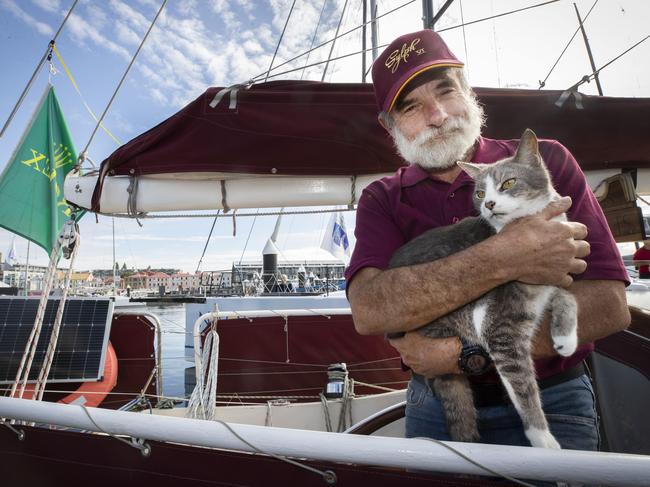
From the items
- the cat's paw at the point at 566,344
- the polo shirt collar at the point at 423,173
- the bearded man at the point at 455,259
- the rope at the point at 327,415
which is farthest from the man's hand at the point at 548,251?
the rope at the point at 327,415

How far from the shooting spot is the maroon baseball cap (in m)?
1.56

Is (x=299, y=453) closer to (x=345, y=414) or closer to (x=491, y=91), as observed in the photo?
(x=345, y=414)

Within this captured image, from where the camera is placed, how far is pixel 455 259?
1.23 metres

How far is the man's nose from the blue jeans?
1139 mm

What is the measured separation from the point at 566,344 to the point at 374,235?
2.52 feet

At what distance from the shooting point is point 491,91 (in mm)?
2861

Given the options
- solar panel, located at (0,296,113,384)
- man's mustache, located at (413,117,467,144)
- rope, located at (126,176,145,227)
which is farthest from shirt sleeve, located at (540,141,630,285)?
solar panel, located at (0,296,113,384)

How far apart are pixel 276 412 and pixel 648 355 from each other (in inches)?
122

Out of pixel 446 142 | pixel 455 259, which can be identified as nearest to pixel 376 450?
pixel 455 259

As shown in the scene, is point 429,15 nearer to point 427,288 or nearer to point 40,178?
point 427,288

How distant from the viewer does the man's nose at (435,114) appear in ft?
5.25

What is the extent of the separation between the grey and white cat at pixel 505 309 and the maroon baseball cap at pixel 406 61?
19.0 inches

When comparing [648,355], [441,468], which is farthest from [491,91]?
[441,468]

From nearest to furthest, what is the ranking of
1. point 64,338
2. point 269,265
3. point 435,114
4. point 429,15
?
point 435,114 → point 64,338 → point 429,15 → point 269,265
